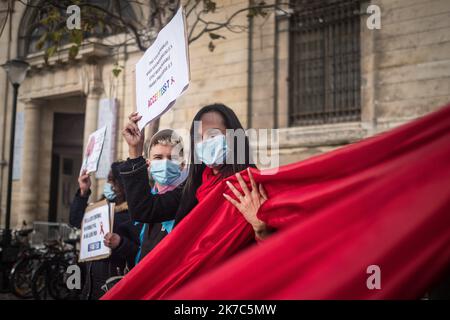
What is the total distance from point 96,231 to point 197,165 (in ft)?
6.10

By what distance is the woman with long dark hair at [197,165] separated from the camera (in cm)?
273

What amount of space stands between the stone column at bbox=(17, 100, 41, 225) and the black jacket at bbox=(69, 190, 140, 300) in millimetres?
13337

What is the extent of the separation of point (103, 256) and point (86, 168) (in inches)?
40.7

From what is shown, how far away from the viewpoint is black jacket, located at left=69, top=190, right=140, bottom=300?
4109mm

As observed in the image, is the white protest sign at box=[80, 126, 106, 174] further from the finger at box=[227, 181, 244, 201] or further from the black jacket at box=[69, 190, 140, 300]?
the finger at box=[227, 181, 244, 201]

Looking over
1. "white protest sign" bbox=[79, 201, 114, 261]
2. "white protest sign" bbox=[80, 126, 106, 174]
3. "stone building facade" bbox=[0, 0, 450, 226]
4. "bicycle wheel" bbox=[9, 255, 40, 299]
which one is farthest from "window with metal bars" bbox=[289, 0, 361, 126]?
"white protest sign" bbox=[79, 201, 114, 261]

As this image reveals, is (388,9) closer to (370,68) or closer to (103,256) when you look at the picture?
(370,68)

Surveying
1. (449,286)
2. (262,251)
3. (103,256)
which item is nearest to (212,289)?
(262,251)

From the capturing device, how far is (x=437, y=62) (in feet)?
29.8

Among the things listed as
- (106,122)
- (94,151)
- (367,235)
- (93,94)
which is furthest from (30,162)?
(367,235)

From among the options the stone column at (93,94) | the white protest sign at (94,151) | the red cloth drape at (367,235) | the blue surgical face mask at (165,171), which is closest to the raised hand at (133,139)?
the blue surgical face mask at (165,171)

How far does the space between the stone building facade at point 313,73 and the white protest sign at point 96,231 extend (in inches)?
162

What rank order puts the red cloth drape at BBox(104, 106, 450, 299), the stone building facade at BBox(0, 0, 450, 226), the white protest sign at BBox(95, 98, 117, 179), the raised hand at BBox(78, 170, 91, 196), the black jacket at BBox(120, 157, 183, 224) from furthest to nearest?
the white protest sign at BBox(95, 98, 117, 179)
the stone building facade at BBox(0, 0, 450, 226)
the raised hand at BBox(78, 170, 91, 196)
the black jacket at BBox(120, 157, 183, 224)
the red cloth drape at BBox(104, 106, 450, 299)

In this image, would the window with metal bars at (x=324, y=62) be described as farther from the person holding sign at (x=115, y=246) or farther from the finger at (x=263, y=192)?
the finger at (x=263, y=192)
